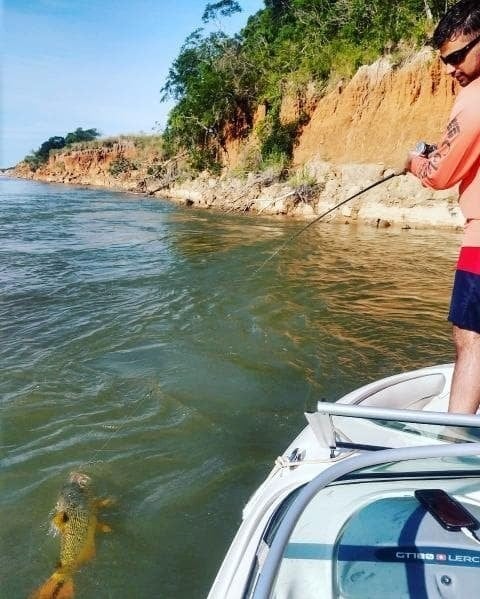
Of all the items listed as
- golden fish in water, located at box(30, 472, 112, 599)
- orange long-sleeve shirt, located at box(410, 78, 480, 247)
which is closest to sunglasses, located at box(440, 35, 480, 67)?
orange long-sleeve shirt, located at box(410, 78, 480, 247)

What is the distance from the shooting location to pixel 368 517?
5.38ft

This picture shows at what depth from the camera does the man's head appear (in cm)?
205

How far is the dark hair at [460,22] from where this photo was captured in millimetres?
2043

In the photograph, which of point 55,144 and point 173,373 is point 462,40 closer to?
point 173,373

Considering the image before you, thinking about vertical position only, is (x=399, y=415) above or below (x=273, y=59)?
below

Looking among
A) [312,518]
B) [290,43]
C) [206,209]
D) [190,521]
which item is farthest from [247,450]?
[290,43]

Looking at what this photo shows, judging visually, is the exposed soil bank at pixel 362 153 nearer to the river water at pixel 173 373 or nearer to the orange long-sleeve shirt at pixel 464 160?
the river water at pixel 173 373

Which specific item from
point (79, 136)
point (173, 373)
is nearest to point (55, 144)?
point (79, 136)

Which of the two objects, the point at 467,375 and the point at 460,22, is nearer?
the point at 460,22

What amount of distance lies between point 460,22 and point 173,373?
3.45 meters

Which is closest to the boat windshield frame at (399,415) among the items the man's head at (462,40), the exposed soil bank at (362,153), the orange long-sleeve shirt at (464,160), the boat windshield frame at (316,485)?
the boat windshield frame at (316,485)

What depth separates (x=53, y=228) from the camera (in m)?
14.5

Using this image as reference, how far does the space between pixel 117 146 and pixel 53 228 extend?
37.1 m

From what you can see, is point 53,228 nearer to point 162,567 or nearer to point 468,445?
point 162,567
